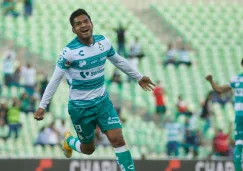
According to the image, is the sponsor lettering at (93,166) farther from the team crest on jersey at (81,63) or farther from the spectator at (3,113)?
the spectator at (3,113)

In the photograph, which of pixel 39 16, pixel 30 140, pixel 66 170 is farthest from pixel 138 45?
pixel 66 170

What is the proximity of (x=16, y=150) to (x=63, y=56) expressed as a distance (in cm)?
1000

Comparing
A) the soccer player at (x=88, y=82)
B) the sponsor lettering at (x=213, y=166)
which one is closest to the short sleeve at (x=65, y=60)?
the soccer player at (x=88, y=82)

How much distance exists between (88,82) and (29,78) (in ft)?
39.5

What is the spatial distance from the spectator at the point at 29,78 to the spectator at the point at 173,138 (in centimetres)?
385

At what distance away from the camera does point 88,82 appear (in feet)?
36.7

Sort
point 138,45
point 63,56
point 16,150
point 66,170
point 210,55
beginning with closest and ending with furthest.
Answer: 1. point 63,56
2. point 66,170
3. point 16,150
4. point 138,45
5. point 210,55

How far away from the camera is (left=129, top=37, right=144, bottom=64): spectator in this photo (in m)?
26.2

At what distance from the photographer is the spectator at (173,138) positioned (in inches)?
850

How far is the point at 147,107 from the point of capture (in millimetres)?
24094

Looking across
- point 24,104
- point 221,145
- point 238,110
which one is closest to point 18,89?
point 24,104

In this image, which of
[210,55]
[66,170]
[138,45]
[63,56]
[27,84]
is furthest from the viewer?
[210,55]

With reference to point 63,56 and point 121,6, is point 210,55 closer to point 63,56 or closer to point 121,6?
point 121,6

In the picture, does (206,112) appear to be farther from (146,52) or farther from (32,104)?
(32,104)
